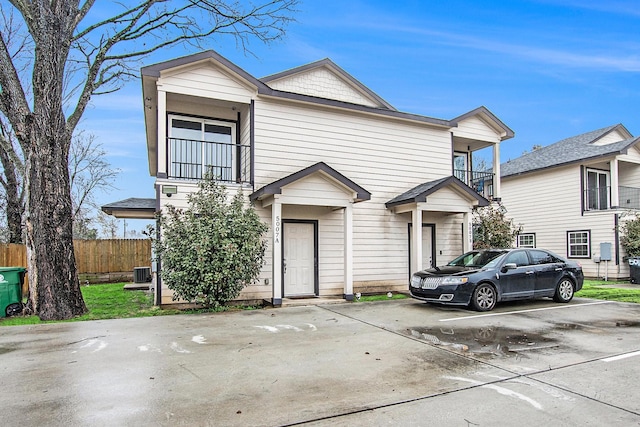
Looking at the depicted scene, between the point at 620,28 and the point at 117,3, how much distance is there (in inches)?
815

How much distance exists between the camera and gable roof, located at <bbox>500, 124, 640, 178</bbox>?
675 inches

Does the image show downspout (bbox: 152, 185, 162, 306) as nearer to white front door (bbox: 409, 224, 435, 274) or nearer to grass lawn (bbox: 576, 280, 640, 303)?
white front door (bbox: 409, 224, 435, 274)

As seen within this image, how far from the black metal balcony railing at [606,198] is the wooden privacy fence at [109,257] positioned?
20329 millimetres

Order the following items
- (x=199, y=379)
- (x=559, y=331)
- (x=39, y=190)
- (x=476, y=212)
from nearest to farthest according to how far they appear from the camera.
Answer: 1. (x=199, y=379)
2. (x=559, y=331)
3. (x=39, y=190)
4. (x=476, y=212)

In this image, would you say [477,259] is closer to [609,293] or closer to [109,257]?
[609,293]

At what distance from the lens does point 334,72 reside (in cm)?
1432

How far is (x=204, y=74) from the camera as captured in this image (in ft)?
32.7

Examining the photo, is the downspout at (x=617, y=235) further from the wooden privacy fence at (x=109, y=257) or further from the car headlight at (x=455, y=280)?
the wooden privacy fence at (x=109, y=257)

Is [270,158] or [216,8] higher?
[216,8]

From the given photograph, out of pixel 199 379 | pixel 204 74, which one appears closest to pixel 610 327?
pixel 199 379

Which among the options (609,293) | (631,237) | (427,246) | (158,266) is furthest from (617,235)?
(158,266)

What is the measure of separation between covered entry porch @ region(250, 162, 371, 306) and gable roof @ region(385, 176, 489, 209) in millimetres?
1515

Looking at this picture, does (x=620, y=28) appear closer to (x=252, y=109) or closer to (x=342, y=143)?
(x=342, y=143)

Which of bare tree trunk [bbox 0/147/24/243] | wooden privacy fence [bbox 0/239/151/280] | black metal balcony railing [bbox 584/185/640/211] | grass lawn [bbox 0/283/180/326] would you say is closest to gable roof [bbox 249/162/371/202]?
grass lawn [bbox 0/283/180/326]
